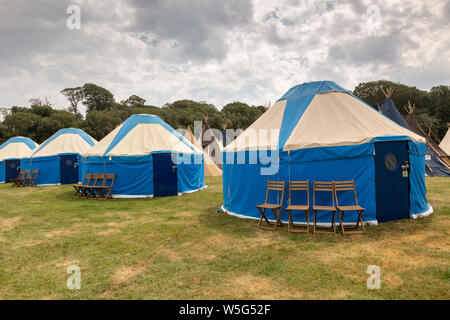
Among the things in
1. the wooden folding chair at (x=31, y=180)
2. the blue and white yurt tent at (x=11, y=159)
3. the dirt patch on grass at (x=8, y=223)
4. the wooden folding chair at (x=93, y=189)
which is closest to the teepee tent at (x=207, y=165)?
the wooden folding chair at (x=93, y=189)

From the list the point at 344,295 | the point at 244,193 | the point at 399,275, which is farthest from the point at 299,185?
the point at 344,295

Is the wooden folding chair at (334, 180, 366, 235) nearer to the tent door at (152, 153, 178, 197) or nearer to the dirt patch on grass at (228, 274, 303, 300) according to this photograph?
the dirt patch on grass at (228, 274, 303, 300)

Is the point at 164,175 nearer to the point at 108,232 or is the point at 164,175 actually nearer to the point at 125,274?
the point at 108,232

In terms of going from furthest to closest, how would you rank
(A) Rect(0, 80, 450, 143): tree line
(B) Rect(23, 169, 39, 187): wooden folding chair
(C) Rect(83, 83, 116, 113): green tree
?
(C) Rect(83, 83, 116, 113): green tree < (A) Rect(0, 80, 450, 143): tree line < (B) Rect(23, 169, 39, 187): wooden folding chair

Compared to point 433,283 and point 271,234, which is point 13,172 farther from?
point 433,283

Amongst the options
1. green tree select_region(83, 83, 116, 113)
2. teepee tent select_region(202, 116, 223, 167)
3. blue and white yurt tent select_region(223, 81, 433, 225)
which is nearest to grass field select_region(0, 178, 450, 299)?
blue and white yurt tent select_region(223, 81, 433, 225)

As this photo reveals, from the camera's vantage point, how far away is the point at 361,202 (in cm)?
575

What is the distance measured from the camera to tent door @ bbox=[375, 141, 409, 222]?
230 inches

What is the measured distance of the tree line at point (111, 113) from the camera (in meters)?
31.7

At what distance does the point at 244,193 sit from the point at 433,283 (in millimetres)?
4141

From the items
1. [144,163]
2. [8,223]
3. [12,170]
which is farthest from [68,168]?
[8,223]

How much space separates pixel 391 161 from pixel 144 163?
27.2 feet

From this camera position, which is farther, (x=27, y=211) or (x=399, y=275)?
(x=27, y=211)

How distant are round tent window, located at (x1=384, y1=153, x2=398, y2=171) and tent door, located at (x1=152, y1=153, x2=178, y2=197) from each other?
749 centimetres
